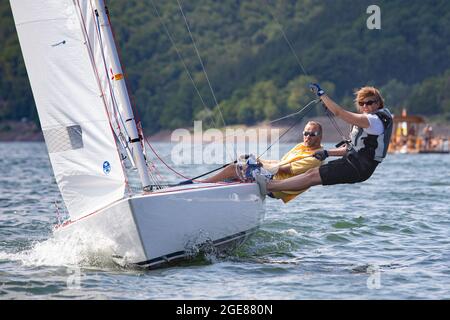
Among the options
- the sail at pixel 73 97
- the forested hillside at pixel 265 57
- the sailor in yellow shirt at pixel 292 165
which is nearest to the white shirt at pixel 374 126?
the sailor in yellow shirt at pixel 292 165

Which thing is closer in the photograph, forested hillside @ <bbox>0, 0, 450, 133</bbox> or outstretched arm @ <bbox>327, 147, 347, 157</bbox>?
outstretched arm @ <bbox>327, 147, 347, 157</bbox>

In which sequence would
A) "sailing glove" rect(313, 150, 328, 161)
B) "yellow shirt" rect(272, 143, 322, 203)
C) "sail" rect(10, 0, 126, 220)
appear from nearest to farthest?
1. "sail" rect(10, 0, 126, 220)
2. "sailing glove" rect(313, 150, 328, 161)
3. "yellow shirt" rect(272, 143, 322, 203)

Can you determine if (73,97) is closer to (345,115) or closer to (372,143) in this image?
(345,115)

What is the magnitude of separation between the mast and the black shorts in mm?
1878

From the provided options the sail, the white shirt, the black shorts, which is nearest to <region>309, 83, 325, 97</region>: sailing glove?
the white shirt

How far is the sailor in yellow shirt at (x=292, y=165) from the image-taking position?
10.0 m

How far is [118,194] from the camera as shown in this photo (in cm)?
892

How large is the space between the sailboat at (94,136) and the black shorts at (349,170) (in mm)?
833

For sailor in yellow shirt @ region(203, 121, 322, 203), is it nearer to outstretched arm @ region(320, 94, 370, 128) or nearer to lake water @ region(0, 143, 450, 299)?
lake water @ region(0, 143, 450, 299)

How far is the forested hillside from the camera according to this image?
8850cm

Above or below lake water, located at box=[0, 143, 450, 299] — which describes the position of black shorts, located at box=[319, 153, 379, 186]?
above

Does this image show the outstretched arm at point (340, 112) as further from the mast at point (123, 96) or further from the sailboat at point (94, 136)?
the mast at point (123, 96)
